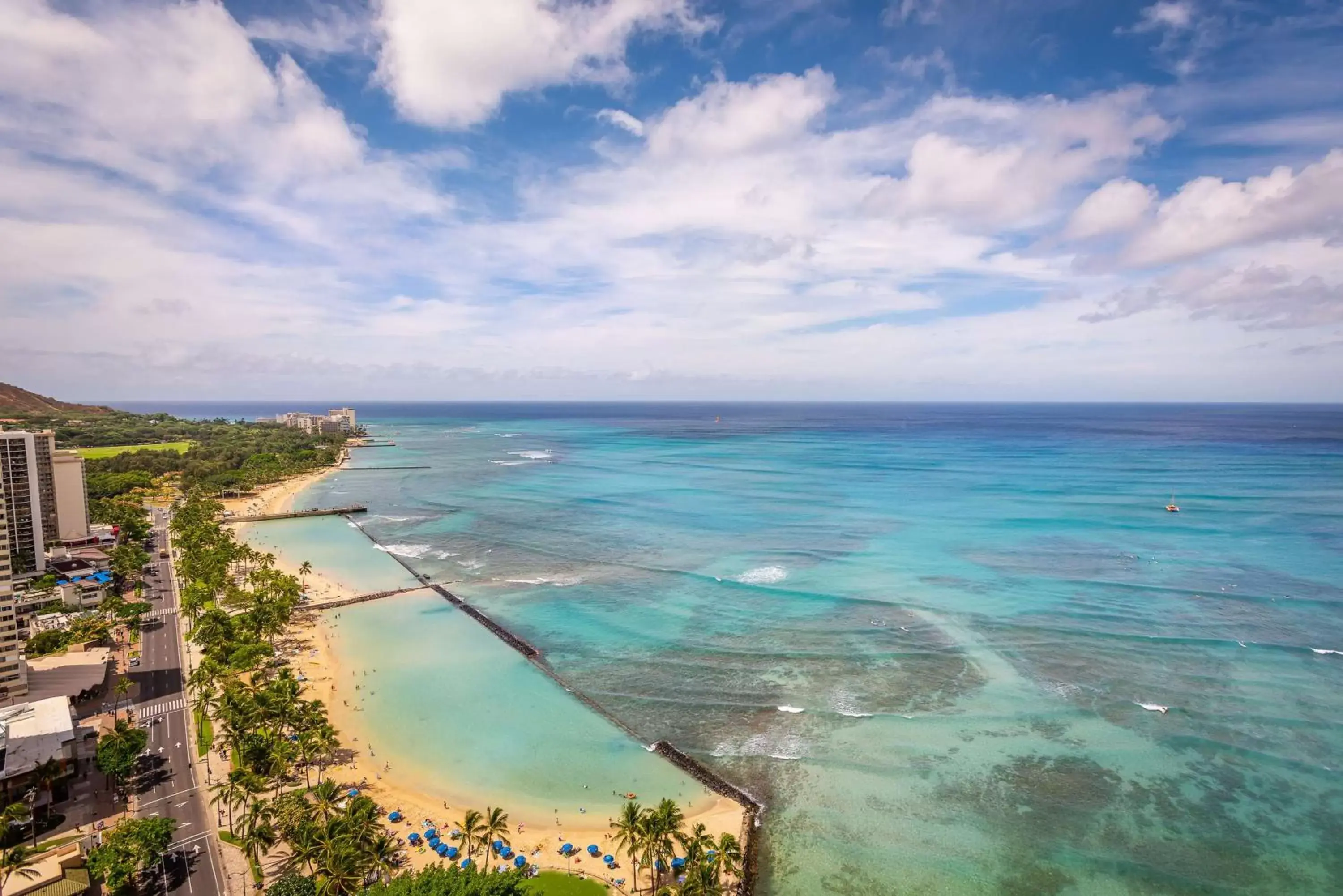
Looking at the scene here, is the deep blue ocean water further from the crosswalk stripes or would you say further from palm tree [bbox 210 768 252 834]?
the crosswalk stripes

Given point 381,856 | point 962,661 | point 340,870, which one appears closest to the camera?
point 340,870

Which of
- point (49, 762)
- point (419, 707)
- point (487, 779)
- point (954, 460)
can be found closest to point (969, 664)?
point (487, 779)

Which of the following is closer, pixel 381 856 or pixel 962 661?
pixel 381 856

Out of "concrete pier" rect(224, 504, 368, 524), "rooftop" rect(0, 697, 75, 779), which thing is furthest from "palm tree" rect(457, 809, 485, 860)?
"concrete pier" rect(224, 504, 368, 524)

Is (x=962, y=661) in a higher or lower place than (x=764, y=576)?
lower

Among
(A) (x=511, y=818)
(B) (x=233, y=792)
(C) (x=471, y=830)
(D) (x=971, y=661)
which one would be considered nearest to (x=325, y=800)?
(B) (x=233, y=792)

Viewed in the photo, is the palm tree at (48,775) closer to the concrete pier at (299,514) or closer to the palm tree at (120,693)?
the palm tree at (120,693)

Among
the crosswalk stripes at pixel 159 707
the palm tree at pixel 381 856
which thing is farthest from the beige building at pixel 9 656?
the palm tree at pixel 381 856

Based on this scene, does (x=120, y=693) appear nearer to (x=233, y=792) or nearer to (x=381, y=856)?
(x=233, y=792)
